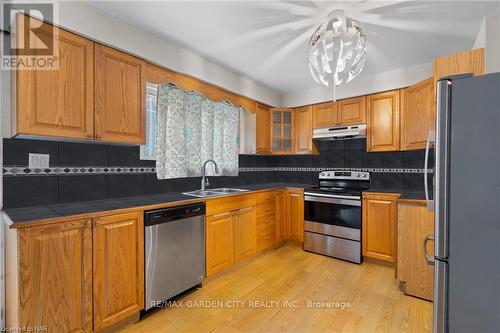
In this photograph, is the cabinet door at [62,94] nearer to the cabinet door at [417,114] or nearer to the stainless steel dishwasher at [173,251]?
the stainless steel dishwasher at [173,251]

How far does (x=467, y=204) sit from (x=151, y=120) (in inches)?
105

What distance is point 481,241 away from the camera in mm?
994

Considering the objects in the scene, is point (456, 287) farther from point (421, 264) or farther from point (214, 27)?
point (214, 27)

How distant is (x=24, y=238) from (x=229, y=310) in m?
1.53

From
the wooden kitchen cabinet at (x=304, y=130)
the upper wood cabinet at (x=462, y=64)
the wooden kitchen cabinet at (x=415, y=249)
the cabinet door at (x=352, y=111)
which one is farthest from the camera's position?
the wooden kitchen cabinet at (x=304, y=130)

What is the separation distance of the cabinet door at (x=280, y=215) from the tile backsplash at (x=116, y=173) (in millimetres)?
622

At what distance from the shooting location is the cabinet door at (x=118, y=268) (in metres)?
1.61

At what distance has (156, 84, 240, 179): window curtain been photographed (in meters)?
2.60

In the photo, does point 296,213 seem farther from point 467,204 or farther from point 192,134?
point 467,204

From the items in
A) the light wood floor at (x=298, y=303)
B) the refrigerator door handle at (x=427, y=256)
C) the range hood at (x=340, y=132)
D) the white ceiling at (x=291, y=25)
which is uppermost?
the white ceiling at (x=291, y=25)

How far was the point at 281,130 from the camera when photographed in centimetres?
393

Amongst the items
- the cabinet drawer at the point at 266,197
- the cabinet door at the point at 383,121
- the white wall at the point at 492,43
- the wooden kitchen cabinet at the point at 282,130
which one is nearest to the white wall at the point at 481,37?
the white wall at the point at 492,43

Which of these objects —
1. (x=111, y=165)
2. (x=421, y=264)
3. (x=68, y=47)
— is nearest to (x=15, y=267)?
(x=111, y=165)

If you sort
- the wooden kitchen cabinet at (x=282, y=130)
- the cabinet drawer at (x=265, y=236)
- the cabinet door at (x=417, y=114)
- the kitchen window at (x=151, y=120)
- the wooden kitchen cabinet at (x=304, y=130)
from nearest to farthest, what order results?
the cabinet door at (x=417, y=114)
the kitchen window at (x=151, y=120)
the cabinet drawer at (x=265, y=236)
the wooden kitchen cabinet at (x=304, y=130)
the wooden kitchen cabinet at (x=282, y=130)
